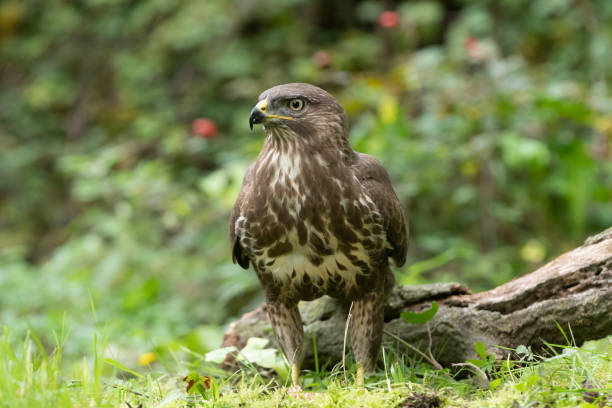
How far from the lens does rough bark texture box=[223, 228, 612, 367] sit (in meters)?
3.22

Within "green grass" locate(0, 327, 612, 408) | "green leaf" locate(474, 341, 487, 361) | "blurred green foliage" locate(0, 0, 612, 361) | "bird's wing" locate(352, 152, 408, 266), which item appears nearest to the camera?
"green grass" locate(0, 327, 612, 408)

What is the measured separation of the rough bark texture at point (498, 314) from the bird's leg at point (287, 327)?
1.08 ft

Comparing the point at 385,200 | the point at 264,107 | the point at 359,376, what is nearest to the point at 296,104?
the point at 264,107

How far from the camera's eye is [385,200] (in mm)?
3307

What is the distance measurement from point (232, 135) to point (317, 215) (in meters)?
6.10

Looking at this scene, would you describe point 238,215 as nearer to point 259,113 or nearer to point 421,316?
point 259,113

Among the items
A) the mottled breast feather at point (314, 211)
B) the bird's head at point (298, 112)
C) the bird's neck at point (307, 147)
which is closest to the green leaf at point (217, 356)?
the mottled breast feather at point (314, 211)

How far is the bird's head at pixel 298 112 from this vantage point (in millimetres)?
3189

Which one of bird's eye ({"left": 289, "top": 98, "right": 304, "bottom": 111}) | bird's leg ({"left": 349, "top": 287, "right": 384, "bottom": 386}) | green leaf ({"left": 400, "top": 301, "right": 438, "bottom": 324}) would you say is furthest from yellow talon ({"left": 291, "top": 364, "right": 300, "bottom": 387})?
bird's eye ({"left": 289, "top": 98, "right": 304, "bottom": 111})

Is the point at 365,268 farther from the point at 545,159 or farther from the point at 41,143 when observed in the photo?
the point at 41,143

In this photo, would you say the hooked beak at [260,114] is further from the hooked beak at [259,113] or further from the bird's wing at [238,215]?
the bird's wing at [238,215]

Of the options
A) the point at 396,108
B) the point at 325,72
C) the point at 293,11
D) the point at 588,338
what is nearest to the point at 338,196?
the point at 588,338

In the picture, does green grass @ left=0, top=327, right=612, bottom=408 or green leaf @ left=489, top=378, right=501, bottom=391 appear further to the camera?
green leaf @ left=489, top=378, right=501, bottom=391

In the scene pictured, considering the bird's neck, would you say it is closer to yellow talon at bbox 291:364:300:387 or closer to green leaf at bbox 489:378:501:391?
yellow talon at bbox 291:364:300:387
